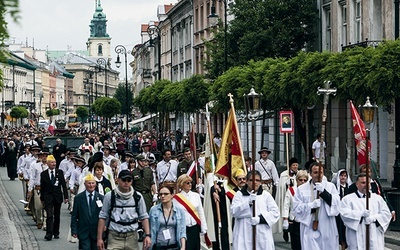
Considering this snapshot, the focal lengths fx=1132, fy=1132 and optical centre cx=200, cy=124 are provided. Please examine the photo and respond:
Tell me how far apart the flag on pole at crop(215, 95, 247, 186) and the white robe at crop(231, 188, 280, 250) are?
7.65 ft

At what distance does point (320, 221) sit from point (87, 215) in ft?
10.3

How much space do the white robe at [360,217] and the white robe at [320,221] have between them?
0.69ft

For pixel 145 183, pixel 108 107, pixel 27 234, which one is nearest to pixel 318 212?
pixel 145 183

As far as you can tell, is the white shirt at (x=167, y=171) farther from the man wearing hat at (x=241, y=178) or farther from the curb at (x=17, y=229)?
the man wearing hat at (x=241, y=178)

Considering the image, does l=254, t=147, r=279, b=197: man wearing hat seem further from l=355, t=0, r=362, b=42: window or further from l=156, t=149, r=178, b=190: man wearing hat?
l=355, t=0, r=362, b=42: window

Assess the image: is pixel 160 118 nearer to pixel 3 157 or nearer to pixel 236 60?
pixel 3 157

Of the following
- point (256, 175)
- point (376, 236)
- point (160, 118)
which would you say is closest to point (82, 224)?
point (256, 175)

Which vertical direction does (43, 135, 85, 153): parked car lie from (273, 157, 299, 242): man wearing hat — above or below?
above

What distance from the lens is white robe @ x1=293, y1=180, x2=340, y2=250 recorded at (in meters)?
14.8

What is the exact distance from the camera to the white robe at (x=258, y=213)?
14.2 meters

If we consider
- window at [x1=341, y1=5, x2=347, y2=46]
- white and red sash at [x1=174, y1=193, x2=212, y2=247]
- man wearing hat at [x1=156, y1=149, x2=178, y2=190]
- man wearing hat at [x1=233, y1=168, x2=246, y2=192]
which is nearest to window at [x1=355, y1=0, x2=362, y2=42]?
window at [x1=341, y1=5, x2=347, y2=46]

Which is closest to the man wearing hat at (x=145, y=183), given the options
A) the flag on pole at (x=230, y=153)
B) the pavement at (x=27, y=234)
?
the pavement at (x=27, y=234)

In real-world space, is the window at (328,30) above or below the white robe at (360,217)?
above

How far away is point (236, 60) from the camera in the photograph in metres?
44.6
